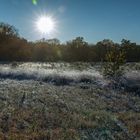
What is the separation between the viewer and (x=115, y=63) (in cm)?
4084

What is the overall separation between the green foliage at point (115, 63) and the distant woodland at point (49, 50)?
36145mm

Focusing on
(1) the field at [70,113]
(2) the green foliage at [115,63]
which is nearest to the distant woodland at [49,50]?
(2) the green foliage at [115,63]

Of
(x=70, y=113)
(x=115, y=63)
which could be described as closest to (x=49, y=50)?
(x=115, y=63)

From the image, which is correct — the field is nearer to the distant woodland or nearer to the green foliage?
the green foliage

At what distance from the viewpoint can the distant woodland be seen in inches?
Result: 3081

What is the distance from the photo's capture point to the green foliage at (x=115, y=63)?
39069mm

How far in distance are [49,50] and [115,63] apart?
47013 millimetres

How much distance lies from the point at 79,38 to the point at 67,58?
64.2 feet

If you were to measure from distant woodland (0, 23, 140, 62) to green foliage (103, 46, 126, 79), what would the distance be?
36.1m

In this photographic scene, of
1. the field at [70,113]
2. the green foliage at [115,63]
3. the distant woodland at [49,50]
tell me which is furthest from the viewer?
the distant woodland at [49,50]

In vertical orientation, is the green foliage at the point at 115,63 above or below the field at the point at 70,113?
above

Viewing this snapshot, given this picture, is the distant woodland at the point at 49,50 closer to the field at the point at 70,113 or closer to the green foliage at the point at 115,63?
the green foliage at the point at 115,63

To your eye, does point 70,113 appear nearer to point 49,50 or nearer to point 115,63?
point 115,63

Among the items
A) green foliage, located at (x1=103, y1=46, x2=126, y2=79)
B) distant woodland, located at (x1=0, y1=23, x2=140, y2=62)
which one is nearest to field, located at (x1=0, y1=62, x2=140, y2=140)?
green foliage, located at (x1=103, y1=46, x2=126, y2=79)
